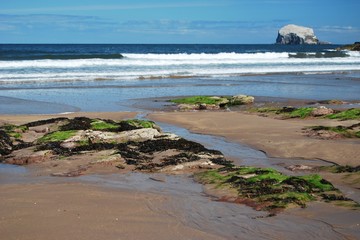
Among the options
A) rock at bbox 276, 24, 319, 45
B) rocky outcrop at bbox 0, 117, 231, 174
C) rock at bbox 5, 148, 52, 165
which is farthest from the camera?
rock at bbox 276, 24, 319, 45

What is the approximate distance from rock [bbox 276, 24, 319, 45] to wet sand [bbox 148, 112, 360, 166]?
5195 inches

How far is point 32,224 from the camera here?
17.3 ft

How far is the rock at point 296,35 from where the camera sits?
14125cm

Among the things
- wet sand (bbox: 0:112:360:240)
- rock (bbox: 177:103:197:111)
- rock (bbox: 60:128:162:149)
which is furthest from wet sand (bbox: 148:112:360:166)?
wet sand (bbox: 0:112:360:240)

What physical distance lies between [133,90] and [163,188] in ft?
56.9

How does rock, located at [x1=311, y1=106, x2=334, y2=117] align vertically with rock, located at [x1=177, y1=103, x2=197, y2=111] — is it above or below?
above

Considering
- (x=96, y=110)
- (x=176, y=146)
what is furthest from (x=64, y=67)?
(x=176, y=146)

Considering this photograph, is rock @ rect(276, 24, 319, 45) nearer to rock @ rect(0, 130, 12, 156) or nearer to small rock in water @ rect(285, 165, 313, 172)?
rock @ rect(0, 130, 12, 156)

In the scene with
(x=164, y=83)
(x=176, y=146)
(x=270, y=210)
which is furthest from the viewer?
(x=164, y=83)

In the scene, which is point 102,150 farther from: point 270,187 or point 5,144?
point 270,187

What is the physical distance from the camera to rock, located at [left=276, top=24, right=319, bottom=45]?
463 ft

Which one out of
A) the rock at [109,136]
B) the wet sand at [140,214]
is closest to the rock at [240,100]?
the rock at [109,136]

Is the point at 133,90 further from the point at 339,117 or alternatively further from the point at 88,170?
the point at 88,170

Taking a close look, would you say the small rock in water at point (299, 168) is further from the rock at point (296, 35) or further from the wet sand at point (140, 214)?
the rock at point (296, 35)
